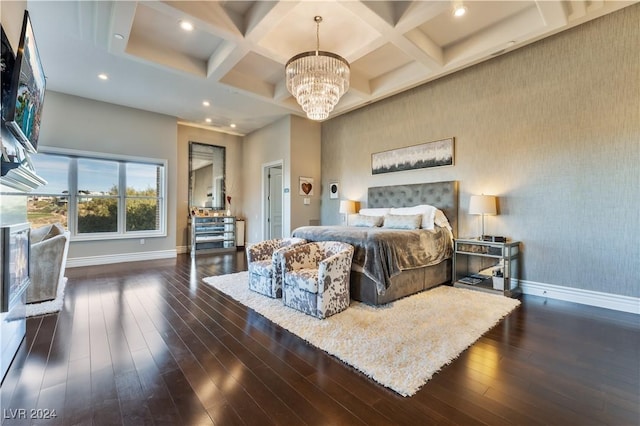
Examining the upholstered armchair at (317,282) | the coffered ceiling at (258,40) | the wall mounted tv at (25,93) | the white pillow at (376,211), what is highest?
the coffered ceiling at (258,40)

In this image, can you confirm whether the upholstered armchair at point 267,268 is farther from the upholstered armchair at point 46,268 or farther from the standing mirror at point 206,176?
the standing mirror at point 206,176

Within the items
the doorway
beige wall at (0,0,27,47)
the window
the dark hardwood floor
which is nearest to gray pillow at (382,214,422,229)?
the dark hardwood floor

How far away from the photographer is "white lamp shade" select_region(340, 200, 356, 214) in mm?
5855

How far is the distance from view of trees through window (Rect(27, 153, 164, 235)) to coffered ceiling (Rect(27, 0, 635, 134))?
145cm

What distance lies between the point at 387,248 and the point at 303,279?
3.44ft

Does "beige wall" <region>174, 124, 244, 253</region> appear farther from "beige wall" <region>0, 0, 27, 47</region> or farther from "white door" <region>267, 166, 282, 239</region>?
"beige wall" <region>0, 0, 27, 47</region>

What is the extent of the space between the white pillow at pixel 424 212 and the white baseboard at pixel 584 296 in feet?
4.73

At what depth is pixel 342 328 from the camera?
258 cm

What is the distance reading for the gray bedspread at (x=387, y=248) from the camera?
3.12 metres

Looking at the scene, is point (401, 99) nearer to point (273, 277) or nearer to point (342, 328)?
point (273, 277)

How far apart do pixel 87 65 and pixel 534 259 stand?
7.25 m

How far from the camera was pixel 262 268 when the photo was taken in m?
3.54

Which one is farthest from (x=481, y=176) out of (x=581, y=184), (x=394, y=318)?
(x=394, y=318)

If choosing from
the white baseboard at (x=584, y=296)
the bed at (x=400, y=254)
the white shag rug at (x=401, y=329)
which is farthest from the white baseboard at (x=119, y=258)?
the white baseboard at (x=584, y=296)
